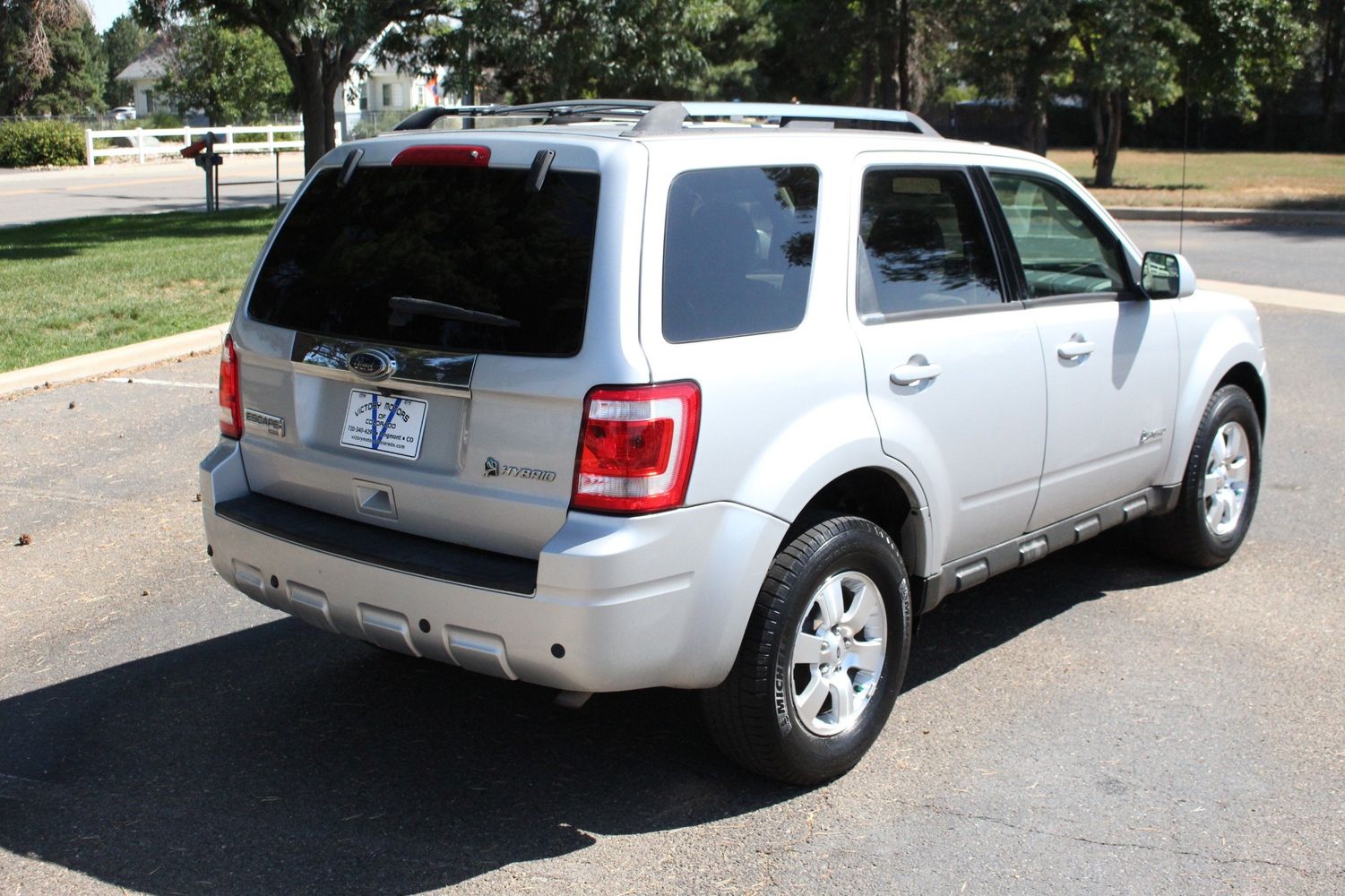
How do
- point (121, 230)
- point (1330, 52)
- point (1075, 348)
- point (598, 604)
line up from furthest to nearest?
point (1330, 52) < point (121, 230) < point (1075, 348) < point (598, 604)

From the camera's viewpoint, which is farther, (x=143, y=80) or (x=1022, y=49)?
(x=143, y=80)

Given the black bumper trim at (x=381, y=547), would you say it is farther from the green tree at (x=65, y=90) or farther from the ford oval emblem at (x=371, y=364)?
the green tree at (x=65, y=90)

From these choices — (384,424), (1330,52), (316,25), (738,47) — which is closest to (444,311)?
(384,424)

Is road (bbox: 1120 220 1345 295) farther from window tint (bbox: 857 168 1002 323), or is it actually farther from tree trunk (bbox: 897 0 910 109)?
window tint (bbox: 857 168 1002 323)

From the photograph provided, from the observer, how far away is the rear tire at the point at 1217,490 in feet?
19.3

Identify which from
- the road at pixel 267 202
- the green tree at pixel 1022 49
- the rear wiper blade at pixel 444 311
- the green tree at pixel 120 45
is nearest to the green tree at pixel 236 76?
the road at pixel 267 202

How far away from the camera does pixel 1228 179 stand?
35.2m

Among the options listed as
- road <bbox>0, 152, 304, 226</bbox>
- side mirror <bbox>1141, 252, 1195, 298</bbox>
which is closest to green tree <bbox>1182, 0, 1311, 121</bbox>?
road <bbox>0, 152, 304, 226</bbox>

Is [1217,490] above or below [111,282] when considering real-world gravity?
below

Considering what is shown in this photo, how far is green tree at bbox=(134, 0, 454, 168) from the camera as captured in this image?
1831cm

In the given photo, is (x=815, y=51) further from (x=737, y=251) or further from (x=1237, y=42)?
(x=737, y=251)

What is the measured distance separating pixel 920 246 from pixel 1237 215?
22.5 m

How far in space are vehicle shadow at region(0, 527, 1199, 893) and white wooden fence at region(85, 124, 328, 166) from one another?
3759 centimetres

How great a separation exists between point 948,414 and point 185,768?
2609 mm
